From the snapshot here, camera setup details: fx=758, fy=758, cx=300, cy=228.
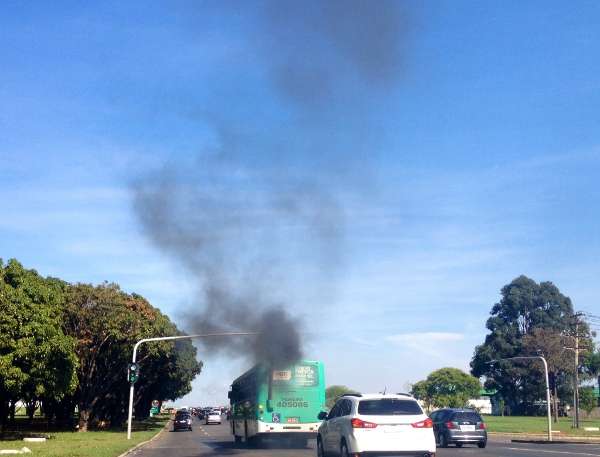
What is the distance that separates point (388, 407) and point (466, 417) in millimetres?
16703

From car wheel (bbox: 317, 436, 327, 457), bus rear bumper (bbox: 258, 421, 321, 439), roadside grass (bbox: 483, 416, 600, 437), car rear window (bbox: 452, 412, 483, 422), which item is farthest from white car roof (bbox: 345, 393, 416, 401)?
roadside grass (bbox: 483, 416, 600, 437)

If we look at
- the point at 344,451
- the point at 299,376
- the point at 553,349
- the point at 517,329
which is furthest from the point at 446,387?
the point at 344,451

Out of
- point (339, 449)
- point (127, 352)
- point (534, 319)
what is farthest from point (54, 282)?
point (534, 319)

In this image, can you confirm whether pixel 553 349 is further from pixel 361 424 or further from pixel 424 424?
pixel 361 424

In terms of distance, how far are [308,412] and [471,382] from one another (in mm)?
109760

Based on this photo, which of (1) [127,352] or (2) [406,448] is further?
(1) [127,352]

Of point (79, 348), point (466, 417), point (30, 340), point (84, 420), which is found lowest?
point (84, 420)

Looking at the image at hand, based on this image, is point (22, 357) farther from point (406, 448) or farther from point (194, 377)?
point (194, 377)

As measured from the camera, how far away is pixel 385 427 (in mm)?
17797

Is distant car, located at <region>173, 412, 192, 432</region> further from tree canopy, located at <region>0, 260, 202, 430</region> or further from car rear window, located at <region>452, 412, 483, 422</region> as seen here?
car rear window, located at <region>452, 412, 483, 422</region>

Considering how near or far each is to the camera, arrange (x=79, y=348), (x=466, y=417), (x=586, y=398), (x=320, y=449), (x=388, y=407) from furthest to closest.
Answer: (x=586, y=398) → (x=79, y=348) → (x=466, y=417) → (x=320, y=449) → (x=388, y=407)

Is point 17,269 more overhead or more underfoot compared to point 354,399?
more overhead

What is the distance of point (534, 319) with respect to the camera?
9856 centimetres

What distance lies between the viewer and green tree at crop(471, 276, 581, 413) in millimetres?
97250
